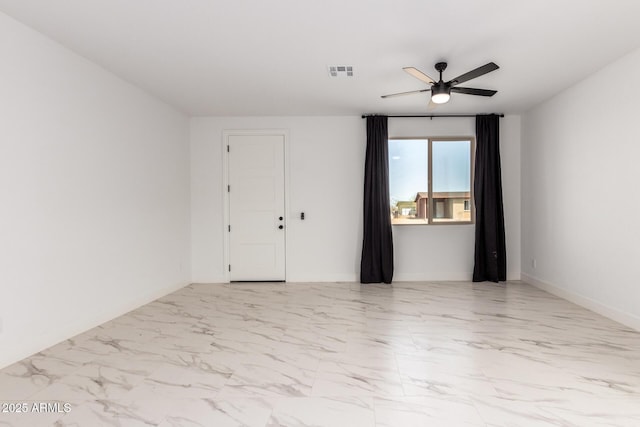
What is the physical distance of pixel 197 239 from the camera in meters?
5.99

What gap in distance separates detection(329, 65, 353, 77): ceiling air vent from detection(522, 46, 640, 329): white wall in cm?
267

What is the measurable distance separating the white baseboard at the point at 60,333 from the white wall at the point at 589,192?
5184mm

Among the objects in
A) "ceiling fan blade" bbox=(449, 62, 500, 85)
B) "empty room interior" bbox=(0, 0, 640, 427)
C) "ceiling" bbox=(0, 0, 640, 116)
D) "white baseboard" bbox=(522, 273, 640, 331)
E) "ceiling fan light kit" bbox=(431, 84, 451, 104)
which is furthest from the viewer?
"ceiling fan light kit" bbox=(431, 84, 451, 104)

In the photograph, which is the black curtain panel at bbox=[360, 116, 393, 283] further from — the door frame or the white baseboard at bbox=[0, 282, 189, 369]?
the white baseboard at bbox=[0, 282, 189, 369]

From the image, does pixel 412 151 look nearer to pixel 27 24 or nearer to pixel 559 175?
pixel 559 175

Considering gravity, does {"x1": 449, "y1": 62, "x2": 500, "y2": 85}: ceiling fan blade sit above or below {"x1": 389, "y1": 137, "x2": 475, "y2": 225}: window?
above

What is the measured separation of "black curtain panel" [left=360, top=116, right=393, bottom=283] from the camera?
573 cm

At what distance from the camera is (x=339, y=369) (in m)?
2.70

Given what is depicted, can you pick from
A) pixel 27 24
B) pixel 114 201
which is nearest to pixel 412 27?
pixel 27 24

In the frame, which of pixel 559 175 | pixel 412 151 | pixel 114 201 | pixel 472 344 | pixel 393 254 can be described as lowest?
pixel 472 344

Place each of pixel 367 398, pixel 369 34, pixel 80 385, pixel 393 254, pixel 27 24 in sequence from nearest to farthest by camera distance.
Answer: pixel 367 398 < pixel 80 385 < pixel 27 24 < pixel 369 34 < pixel 393 254

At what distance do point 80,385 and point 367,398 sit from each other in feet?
6.14

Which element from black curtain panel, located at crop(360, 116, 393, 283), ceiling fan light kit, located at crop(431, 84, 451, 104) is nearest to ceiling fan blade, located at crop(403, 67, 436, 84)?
ceiling fan light kit, located at crop(431, 84, 451, 104)

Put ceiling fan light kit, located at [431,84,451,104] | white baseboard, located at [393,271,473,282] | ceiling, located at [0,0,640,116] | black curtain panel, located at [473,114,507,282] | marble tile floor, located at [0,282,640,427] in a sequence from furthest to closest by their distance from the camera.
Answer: white baseboard, located at [393,271,473,282]
black curtain panel, located at [473,114,507,282]
ceiling fan light kit, located at [431,84,451,104]
ceiling, located at [0,0,640,116]
marble tile floor, located at [0,282,640,427]
